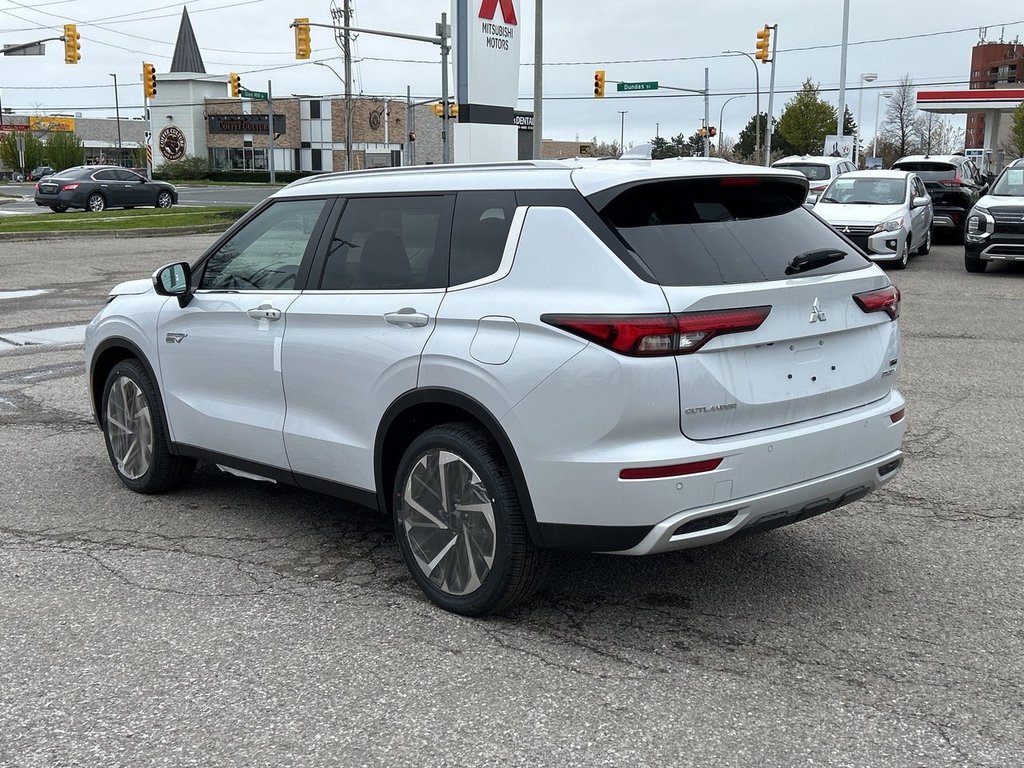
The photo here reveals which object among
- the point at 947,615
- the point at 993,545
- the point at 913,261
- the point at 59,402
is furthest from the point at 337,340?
the point at 913,261

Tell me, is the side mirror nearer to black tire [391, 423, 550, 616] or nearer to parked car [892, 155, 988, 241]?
black tire [391, 423, 550, 616]

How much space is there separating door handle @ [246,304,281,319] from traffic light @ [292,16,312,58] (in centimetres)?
3298

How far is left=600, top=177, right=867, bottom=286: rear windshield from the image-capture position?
156 inches

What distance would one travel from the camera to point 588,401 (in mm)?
3783

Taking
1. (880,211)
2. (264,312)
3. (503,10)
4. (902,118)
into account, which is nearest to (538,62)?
(503,10)

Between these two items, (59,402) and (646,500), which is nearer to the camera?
(646,500)

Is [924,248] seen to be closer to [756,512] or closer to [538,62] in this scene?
[538,62]

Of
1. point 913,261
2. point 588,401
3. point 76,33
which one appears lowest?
point 913,261

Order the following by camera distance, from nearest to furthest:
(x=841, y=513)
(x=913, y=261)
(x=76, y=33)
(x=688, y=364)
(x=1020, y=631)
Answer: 1. (x=688, y=364)
2. (x=1020, y=631)
3. (x=841, y=513)
4. (x=913, y=261)
5. (x=76, y=33)

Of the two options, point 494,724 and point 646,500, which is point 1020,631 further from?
point 494,724

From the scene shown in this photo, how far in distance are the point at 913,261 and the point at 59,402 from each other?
17100mm

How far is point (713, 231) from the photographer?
414 centimetres

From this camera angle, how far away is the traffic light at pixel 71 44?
39844 mm

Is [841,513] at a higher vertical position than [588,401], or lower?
lower
